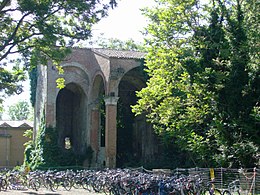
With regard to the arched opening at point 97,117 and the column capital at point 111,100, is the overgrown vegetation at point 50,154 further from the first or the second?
the column capital at point 111,100

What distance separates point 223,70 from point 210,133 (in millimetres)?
2908

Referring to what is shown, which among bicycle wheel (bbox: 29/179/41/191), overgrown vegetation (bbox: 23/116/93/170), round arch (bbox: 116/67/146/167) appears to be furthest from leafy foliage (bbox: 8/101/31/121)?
bicycle wheel (bbox: 29/179/41/191)

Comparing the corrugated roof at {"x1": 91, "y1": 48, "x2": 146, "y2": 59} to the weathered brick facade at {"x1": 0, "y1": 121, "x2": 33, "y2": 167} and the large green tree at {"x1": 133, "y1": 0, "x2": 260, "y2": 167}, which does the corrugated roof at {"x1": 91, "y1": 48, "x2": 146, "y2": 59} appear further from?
the weathered brick facade at {"x1": 0, "y1": 121, "x2": 33, "y2": 167}

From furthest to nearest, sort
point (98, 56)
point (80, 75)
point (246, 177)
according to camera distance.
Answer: point (80, 75) < point (98, 56) < point (246, 177)

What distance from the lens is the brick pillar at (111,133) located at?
27.7m

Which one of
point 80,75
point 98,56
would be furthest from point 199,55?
point 80,75

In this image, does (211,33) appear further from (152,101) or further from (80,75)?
(80,75)

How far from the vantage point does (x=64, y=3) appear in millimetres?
15594

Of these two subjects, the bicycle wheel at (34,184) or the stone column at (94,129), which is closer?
the bicycle wheel at (34,184)

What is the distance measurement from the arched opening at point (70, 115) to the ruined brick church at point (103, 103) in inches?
3.6

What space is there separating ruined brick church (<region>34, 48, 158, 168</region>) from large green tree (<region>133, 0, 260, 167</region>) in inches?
202

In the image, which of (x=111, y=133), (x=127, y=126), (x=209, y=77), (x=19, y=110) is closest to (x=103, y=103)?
(x=127, y=126)

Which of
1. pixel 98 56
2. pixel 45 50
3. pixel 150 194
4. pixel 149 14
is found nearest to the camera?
pixel 150 194

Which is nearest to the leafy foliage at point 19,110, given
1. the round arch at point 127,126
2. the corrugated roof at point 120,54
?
the round arch at point 127,126
